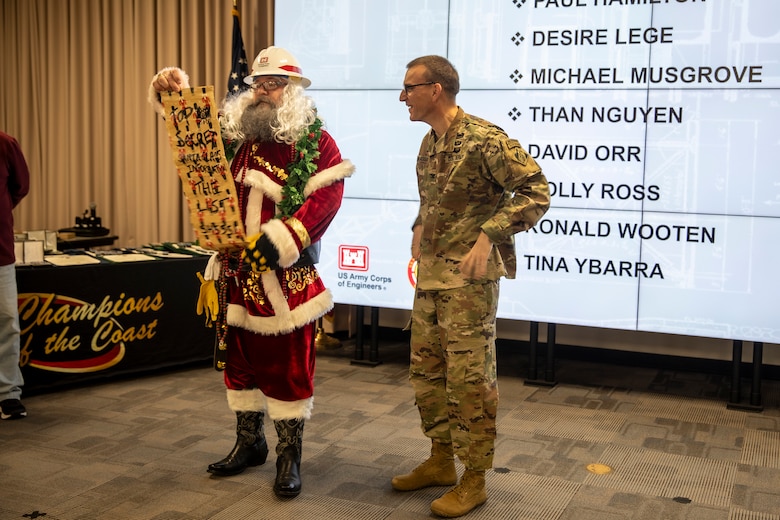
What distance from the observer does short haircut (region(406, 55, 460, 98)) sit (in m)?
2.95

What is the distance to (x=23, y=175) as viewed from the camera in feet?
13.9

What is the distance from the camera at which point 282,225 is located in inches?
119

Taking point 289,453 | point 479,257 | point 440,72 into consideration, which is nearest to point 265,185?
point 440,72

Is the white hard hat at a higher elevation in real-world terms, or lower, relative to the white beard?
higher

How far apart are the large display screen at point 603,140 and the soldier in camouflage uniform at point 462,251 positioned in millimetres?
1785

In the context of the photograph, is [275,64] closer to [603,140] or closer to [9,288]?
[9,288]

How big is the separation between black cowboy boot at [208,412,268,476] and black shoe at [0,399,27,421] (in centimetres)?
128

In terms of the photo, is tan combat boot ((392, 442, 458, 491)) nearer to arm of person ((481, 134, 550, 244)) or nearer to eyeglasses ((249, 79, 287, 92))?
arm of person ((481, 134, 550, 244))

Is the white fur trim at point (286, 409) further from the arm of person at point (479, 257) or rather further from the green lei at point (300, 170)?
the arm of person at point (479, 257)

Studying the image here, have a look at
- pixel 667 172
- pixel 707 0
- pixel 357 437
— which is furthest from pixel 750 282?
pixel 357 437

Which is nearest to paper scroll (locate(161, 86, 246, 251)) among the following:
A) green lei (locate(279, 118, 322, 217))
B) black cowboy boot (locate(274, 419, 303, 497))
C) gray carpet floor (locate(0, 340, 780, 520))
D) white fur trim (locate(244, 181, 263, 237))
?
white fur trim (locate(244, 181, 263, 237))

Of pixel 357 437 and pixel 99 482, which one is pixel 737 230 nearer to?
pixel 357 437

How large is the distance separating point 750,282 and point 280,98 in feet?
8.58

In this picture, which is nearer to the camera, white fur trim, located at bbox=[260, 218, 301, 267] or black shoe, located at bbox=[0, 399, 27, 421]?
white fur trim, located at bbox=[260, 218, 301, 267]
